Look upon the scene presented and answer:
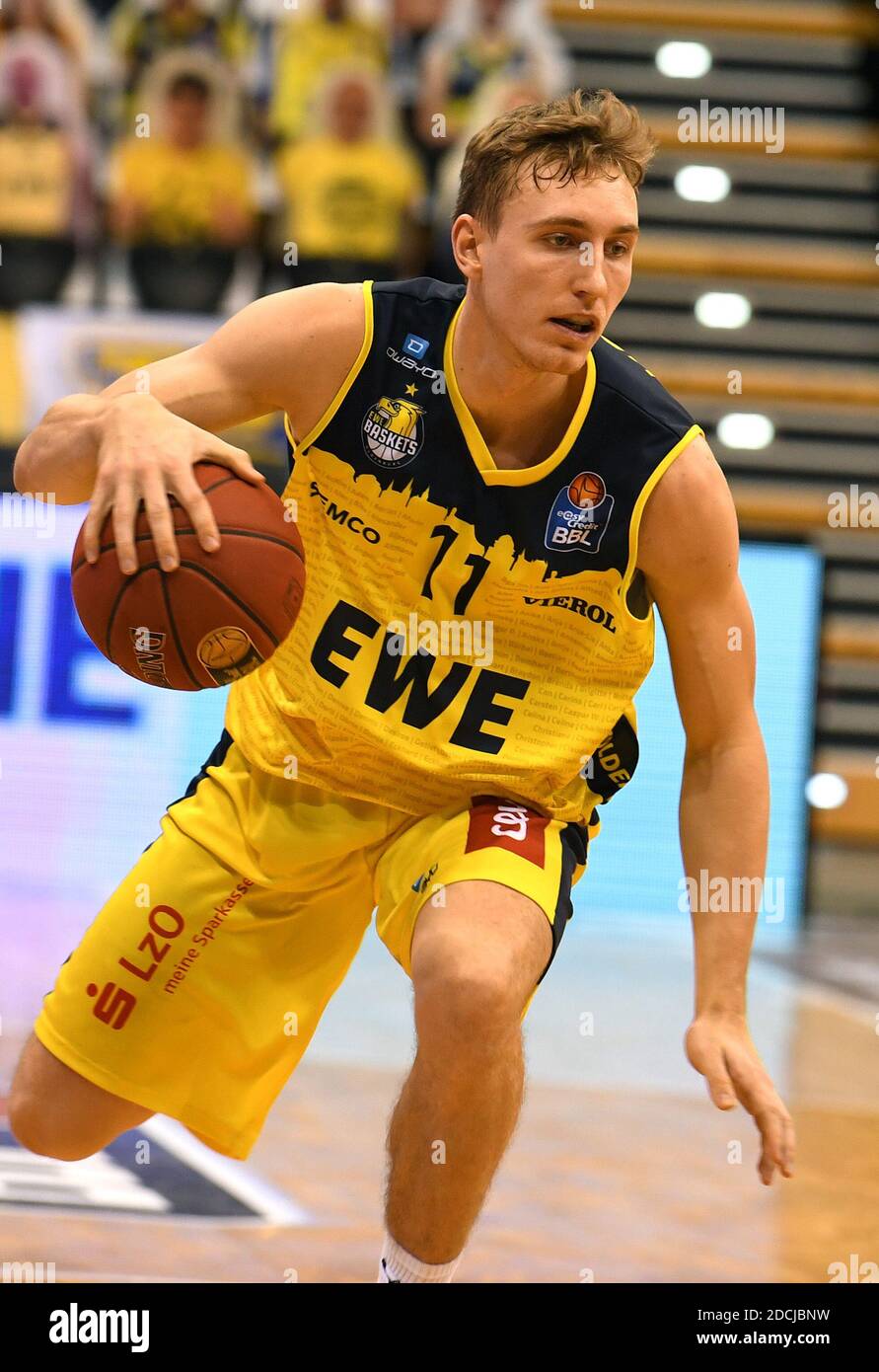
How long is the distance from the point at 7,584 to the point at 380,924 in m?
5.36

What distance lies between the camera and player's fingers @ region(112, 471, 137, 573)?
2.25m

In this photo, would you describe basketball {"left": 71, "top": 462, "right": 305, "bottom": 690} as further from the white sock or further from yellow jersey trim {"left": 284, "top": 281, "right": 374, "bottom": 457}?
the white sock

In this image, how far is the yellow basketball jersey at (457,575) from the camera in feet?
9.01

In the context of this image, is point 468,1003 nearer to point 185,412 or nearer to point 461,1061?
point 461,1061

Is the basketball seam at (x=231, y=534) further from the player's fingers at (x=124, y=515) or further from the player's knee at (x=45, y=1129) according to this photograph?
the player's knee at (x=45, y=1129)

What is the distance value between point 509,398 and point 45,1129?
150cm

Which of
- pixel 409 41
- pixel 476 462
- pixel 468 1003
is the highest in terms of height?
pixel 409 41

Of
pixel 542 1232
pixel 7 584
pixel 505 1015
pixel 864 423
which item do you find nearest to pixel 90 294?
pixel 7 584

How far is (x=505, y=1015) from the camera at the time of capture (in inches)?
96.7

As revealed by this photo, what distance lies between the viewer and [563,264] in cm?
254

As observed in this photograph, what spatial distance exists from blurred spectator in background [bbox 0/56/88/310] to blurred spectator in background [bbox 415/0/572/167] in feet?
6.97

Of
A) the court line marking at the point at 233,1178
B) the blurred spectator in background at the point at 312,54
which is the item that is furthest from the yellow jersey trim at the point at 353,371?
the blurred spectator in background at the point at 312,54

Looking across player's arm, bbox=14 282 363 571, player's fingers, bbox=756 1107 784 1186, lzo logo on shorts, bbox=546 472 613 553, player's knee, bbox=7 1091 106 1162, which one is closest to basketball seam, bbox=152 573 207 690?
player's arm, bbox=14 282 363 571

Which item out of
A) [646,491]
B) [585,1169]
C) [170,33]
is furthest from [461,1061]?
[170,33]
